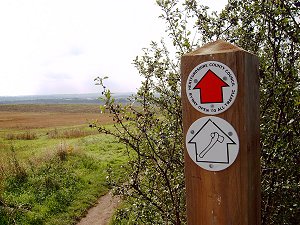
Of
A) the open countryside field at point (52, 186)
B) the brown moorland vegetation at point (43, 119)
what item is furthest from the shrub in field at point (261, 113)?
the brown moorland vegetation at point (43, 119)

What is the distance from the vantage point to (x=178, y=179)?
3104 mm

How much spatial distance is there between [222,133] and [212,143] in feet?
0.24

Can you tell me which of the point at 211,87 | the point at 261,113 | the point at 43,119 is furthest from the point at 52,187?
the point at 43,119

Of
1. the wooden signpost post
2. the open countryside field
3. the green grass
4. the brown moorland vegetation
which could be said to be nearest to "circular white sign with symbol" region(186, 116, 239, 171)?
the wooden signpost post

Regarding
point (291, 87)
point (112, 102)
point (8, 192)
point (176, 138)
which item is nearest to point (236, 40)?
point (291, 87)

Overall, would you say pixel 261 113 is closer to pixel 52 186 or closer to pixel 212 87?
pixel 212 87

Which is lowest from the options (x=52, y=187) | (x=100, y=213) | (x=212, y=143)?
(x=100, y=213)

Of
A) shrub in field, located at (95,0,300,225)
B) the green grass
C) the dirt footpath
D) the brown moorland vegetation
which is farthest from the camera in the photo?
the brown moorland vegetation

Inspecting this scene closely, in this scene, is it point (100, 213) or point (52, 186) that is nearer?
point (100, 213)

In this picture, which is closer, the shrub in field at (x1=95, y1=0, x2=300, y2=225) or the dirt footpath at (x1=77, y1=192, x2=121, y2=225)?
the shrub in field at (x1=95, y1=0, x2=300, y2=225)

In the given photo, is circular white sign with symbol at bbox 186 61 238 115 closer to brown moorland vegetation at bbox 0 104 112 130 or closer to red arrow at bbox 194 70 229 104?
red arrow at bbox 194 70 229 104

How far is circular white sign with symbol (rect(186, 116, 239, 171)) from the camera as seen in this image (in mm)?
1589

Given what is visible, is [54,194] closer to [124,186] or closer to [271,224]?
[124,186]

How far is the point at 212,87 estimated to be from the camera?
162cm
